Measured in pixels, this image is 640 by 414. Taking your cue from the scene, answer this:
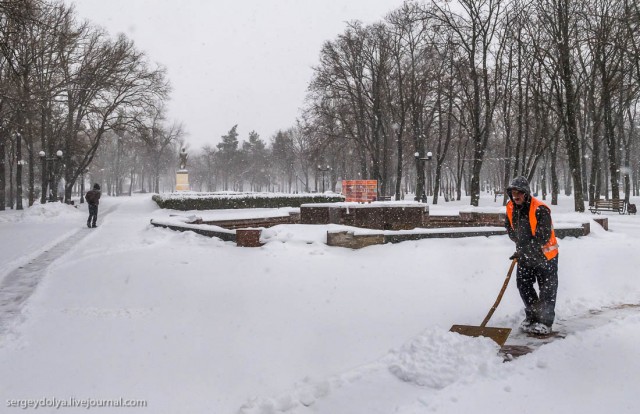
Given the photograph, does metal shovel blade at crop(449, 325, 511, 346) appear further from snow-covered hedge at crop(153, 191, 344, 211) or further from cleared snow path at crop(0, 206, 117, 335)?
snow-covered hedge at crop(153, 191, 344, 211)

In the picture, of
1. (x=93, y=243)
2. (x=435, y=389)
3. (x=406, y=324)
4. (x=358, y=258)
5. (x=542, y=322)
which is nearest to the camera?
(x=435, y=389)

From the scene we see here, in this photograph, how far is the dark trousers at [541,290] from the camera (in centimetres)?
504

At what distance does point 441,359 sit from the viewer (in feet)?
14.2

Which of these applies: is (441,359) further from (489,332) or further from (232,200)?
(232,200)

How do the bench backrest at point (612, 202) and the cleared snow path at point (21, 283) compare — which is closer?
the cleared snow path at point (21, 283)

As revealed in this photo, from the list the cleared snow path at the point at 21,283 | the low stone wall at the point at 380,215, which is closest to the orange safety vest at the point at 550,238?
the cleared snow path at the point at 21,283

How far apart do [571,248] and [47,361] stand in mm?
9571

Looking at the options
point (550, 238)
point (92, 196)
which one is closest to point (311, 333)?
point (550, 238)

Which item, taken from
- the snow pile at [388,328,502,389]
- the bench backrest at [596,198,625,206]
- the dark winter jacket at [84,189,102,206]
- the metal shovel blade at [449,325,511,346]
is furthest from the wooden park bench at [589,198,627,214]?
the dark winter jacket at [84,189,102,206]

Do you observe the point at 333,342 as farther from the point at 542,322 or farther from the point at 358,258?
the point at 358,258

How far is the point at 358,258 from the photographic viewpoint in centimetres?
862

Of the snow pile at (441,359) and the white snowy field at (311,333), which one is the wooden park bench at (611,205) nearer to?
the white snowy field at (311,333)

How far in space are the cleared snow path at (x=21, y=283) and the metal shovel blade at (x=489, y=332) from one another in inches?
198

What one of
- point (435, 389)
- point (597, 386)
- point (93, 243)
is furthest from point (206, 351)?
point (93, 243)
